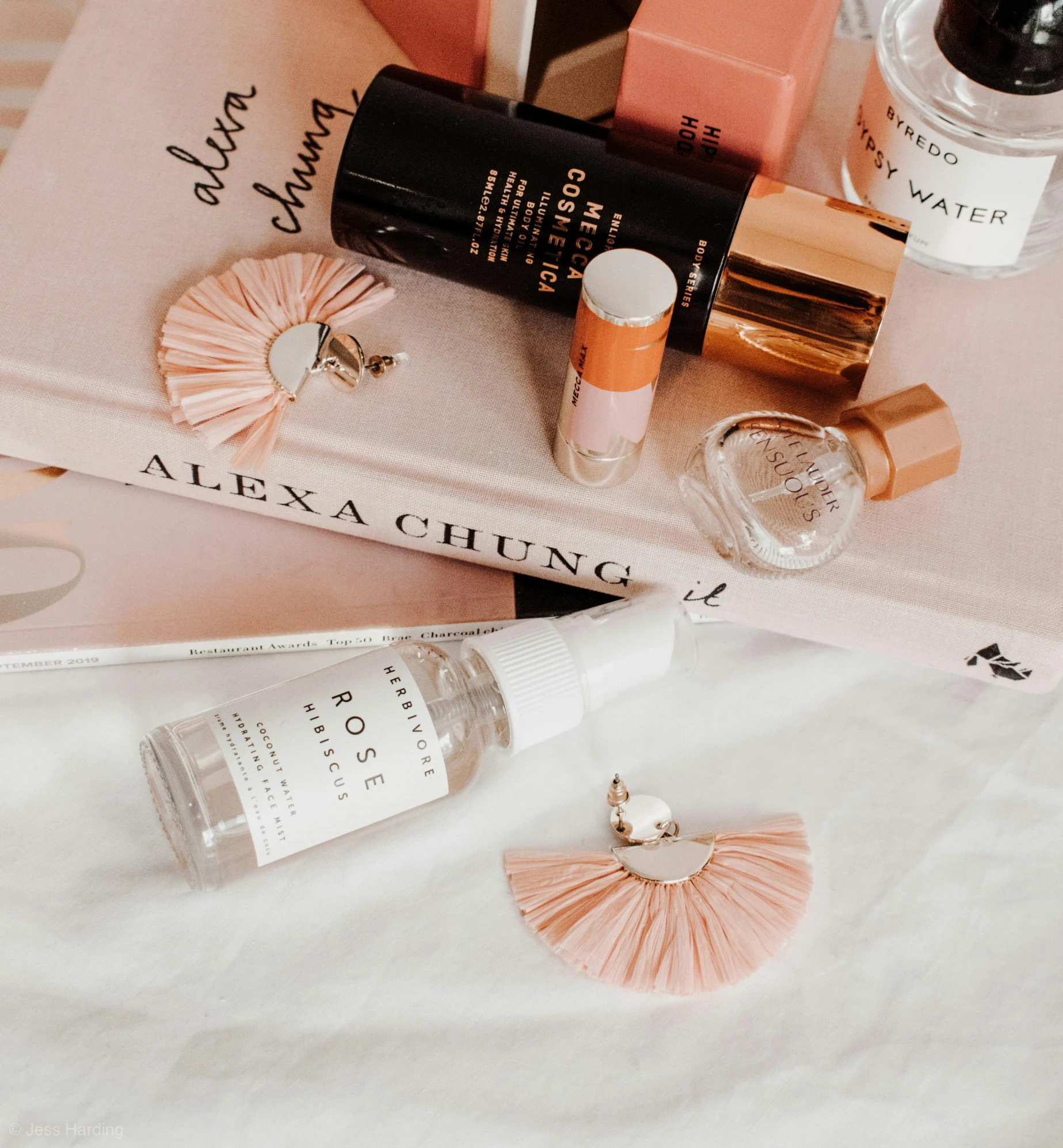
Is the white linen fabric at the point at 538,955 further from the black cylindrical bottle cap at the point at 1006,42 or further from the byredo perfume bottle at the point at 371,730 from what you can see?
the black cylindrical bottle cap at the point at 1006,42

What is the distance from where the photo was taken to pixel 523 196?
1.46 feet

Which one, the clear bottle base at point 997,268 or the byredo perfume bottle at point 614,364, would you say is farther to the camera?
the clear bottle base at point 997,268

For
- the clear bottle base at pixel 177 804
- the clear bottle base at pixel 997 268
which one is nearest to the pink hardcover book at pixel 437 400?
the clear bottle base at pixel 997 268

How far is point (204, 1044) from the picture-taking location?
429 millimetres

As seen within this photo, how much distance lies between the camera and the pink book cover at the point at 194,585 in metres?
0.49

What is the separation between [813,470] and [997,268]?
0.55ft

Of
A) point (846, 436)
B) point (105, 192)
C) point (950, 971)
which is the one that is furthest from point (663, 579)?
point (105, 192)

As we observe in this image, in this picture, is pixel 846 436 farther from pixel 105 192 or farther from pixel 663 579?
pixel 105 192

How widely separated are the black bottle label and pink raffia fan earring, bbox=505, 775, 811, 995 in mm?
210

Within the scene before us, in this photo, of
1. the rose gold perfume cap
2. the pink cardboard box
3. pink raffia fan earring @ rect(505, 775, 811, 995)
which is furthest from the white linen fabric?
the pink cardboard box

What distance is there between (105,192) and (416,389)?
17cm

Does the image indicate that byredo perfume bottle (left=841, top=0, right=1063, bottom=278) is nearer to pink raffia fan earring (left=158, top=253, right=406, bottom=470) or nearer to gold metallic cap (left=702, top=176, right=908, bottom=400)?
gold metallic cap (left=702, top=176, right=908, bottom=400)

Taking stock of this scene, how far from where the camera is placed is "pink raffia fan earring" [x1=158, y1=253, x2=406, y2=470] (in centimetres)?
46

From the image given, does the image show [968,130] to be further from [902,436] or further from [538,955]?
[538,955]
